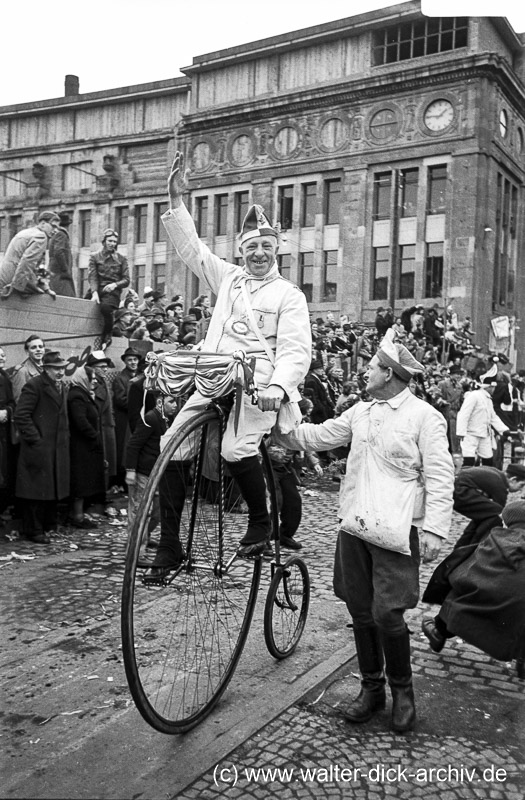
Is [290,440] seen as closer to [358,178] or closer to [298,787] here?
[298,787]

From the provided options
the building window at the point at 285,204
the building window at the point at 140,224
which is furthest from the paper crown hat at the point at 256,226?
the building window at the point at 140,224

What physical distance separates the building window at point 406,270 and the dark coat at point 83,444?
34.5 m

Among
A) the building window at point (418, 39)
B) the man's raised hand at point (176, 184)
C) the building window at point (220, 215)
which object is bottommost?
the man's raised hand at point (176, 184)

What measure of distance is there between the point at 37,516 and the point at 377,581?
18.1 ft

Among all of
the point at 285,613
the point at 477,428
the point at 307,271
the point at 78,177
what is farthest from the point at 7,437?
the point at 78,177

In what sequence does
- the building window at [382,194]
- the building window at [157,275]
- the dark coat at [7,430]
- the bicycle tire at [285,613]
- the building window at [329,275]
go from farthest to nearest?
the building window at [157,275]
the building window at [329,275]
the building window at [382,194]
the dark coat at [7,430]
the bicycle tire at [285,613]

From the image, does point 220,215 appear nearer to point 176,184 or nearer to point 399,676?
point 176,184

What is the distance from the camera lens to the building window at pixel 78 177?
A: 173 feet

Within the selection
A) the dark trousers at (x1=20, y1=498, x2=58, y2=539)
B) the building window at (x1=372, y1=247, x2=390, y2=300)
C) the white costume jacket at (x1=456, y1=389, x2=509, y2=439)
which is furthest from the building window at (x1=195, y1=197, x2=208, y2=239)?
the dark trousers at (x1=20, y1=498, x2=58, y2=539)

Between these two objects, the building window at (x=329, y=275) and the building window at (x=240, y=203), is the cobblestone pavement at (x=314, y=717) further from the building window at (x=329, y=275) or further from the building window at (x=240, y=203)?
the building window at (x=240, y=203)

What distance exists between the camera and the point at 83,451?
9.06 meters

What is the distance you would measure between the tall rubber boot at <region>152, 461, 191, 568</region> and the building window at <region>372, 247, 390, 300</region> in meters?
39.4

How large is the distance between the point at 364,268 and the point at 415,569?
39.6 meters

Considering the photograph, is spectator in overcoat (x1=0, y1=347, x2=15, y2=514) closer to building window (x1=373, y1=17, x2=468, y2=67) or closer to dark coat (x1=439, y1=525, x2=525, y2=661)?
dark coat (x1=439, y1=525, x2=525, y2=661)
